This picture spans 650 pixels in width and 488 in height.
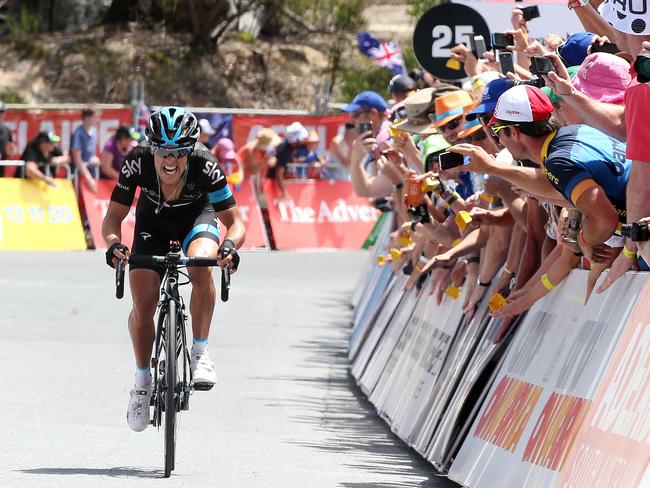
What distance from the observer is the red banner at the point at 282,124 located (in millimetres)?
28312

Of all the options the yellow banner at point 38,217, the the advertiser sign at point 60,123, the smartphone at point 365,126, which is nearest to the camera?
the smartphone at point 365,126

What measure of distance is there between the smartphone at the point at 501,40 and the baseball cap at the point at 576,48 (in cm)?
55

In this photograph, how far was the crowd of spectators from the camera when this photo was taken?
6562 mm

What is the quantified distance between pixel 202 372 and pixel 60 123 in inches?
760

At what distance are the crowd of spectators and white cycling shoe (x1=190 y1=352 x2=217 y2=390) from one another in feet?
4.97

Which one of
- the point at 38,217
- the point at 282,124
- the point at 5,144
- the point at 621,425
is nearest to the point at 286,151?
the point at 282,124

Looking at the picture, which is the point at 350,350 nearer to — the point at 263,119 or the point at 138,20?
the point at 263,119

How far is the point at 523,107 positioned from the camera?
23.0 ft

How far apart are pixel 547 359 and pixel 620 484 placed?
2.22 meters

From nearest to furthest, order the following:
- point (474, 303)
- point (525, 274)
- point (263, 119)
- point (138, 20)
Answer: point (525, 274) < point (474, 303) < point (263, 119) < point (138, 20)

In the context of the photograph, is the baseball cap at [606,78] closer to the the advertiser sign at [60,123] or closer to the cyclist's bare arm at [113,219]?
the cyclist's bare arm at [113,219]

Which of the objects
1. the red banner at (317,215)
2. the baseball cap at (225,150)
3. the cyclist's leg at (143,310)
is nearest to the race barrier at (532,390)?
the cyclist's leg at (143,310)

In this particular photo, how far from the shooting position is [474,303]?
9188 mm

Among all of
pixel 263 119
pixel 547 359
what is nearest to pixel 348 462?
pixel 547 359
